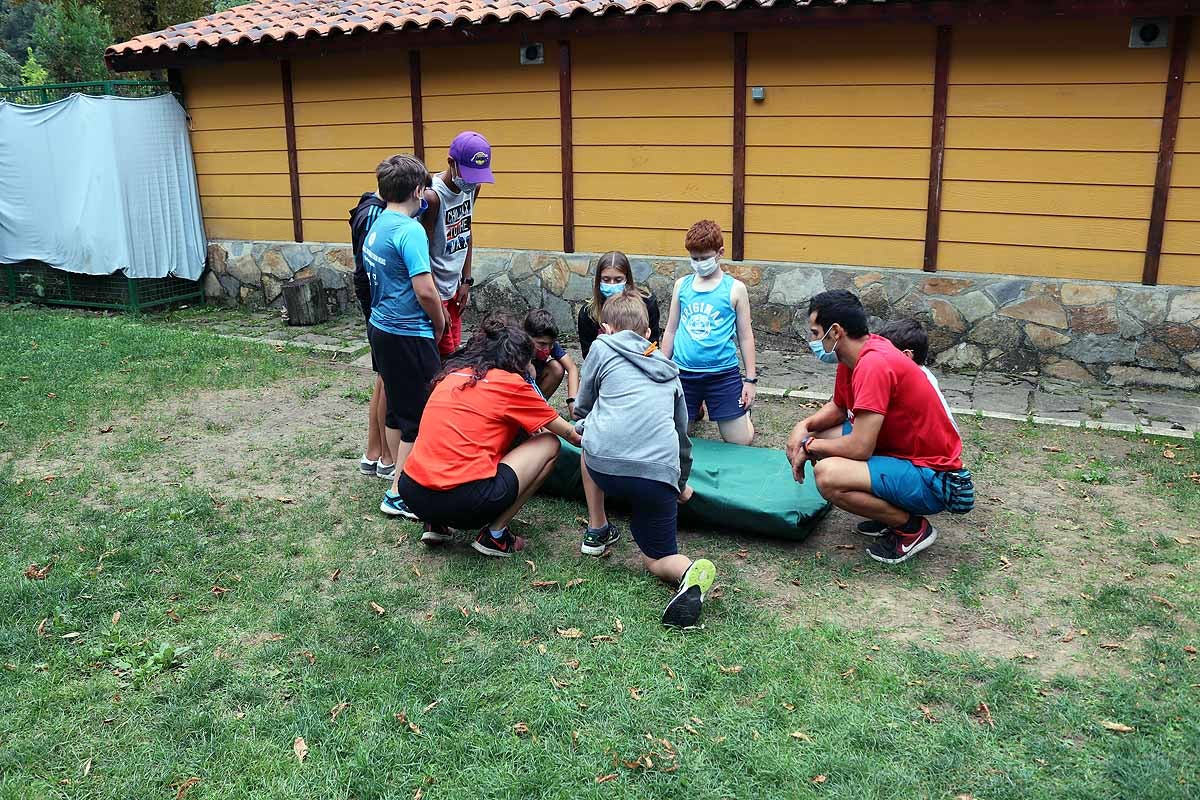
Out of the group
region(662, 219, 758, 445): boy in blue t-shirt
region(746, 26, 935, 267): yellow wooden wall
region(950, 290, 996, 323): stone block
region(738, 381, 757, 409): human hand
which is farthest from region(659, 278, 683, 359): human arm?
region(950, 290, 996, 323): stone block

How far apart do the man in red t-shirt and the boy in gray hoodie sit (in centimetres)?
73

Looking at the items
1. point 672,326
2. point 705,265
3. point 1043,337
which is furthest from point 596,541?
point 1043,337

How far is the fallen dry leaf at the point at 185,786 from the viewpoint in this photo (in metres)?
2.93

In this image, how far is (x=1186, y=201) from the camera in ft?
22.8

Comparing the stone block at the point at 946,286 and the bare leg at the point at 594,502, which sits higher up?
the stone block at the point at 946,286

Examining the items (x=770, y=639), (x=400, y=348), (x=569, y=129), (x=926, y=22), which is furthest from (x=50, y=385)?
(x=926, y=22)

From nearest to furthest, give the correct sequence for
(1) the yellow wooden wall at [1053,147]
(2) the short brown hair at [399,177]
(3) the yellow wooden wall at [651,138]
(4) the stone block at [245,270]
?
(2) the short brown hair at [399,177] < (1) the yellow wooden wall at [1053,147] < (3) the yellow wooden wall at [651,138] < (4) the stone block at [245,270]

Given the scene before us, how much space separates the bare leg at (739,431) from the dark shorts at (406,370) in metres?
1.79

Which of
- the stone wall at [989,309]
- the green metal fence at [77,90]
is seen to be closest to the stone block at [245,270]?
the green metal fence at [77,90]

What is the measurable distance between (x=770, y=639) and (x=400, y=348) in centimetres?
Result: 240

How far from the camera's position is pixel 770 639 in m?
3.74

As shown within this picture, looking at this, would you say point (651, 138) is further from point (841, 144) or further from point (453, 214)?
point (453, 214)

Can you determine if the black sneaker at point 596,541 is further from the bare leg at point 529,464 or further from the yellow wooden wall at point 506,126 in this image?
the yellow wooden wall at point 506,126

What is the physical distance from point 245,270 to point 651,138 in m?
4.97
